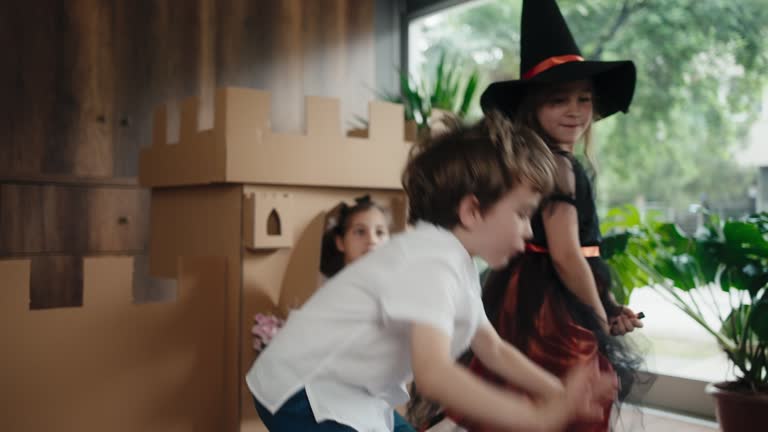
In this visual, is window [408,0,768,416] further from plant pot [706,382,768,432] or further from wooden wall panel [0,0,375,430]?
wooden wall panel [0,0,375,430]

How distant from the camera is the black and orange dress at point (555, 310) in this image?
1.45m

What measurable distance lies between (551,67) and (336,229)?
0.97 metres

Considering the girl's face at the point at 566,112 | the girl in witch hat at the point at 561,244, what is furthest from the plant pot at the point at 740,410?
the girl's face at the point at 566,112

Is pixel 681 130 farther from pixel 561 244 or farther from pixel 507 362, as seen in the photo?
pixel 507 362

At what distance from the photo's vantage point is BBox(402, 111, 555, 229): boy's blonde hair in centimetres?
108

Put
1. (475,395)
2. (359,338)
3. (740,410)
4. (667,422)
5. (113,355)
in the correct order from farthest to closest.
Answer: (667,422), (740,410), (113,355), (359,338), (475,395)

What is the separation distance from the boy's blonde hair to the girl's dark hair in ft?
3.52

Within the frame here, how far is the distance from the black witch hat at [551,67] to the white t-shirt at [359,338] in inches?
26.2

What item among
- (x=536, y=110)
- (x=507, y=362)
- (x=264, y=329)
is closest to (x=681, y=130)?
(x=536, y=110)

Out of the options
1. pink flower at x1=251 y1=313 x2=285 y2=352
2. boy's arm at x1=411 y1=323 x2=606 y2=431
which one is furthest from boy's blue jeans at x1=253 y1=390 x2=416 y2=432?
pink flower at x1=251 y1=313 x2=285 y2=352

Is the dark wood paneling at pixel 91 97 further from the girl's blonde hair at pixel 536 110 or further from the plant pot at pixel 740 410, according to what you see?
the plant pot at pixel 740 410

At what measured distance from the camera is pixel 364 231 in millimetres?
2238

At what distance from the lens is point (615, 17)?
3.08m

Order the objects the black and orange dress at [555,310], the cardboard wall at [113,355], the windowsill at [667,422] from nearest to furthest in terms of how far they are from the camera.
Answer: the black and orange dress at [555,310] < the cardboard wall at [113,355] < the windowsill at [667,422]
